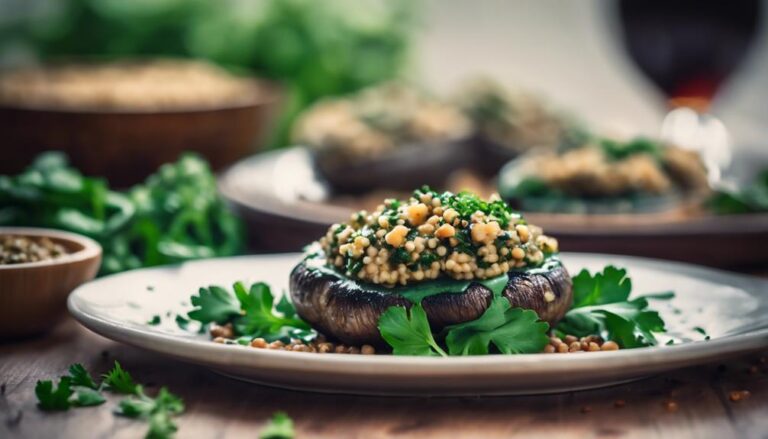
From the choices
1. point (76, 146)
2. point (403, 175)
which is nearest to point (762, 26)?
point (403, 175)

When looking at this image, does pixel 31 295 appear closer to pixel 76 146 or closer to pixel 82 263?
pixel 82 263

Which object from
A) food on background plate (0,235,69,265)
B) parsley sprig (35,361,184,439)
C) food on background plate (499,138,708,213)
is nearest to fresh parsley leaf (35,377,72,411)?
parsley sprig (35,361,184,439)

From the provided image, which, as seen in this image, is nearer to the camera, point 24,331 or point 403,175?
point 24,331

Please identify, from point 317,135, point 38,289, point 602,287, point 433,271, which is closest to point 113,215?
point 38,289

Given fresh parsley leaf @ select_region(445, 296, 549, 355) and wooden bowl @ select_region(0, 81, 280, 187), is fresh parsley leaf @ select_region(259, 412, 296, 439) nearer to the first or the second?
fresh parsley leaf @ select_region(445, 296, 549, 355)

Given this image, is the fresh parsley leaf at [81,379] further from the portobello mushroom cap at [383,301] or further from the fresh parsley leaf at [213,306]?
the portobello mushroom cap at [383,301]

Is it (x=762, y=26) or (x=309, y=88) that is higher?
(x=762, y=26)
